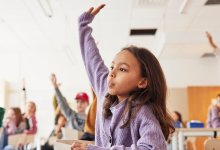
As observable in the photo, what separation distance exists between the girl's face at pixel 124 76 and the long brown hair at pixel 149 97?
0.02 meters

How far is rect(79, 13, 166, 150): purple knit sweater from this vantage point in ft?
2.86

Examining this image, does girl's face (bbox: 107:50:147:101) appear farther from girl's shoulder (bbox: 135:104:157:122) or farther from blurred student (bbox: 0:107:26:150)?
blurred student (bbox: 0:107:26:150)

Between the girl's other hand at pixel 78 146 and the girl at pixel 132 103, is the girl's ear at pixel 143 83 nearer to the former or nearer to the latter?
the girl at pixel 132 103

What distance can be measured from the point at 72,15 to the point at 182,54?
379cm

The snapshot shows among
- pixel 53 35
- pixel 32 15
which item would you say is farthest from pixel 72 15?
pixel 53 35

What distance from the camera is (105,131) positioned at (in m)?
1.04

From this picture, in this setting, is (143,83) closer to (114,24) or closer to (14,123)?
(14,123)

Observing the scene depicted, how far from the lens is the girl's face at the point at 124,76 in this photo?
3.33 feet

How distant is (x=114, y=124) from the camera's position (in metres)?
1.01

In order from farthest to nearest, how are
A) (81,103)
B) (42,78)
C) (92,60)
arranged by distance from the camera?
A: (42,78)
(81,103)
(92,60)

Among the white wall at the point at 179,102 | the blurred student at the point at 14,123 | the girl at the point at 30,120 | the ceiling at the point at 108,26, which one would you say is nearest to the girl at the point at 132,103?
the blurred student at the point at 14,123

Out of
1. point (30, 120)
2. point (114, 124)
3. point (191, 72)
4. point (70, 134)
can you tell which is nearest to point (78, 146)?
point (114, 124)

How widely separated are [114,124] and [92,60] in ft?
1.06

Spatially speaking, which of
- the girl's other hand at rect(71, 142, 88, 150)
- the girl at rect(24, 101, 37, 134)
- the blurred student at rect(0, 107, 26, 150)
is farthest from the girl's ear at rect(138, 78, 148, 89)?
the girl at rect(24, 101, 37, 134)
